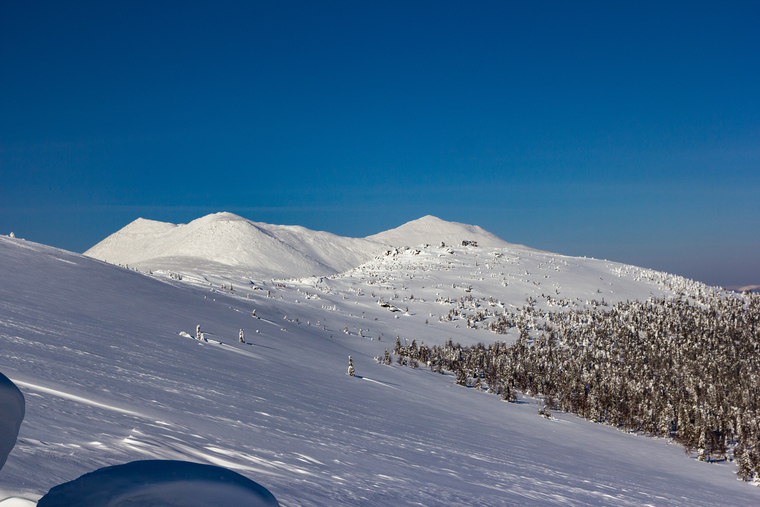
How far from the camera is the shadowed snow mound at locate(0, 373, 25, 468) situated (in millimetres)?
1576

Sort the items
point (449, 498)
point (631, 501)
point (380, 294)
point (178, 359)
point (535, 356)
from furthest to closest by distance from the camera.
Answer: point (380, 294) < point (535, 356) < point (178, 359) < point (631, 501) < point (449, 498)

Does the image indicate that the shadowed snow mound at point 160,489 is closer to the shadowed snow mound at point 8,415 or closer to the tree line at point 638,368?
the shadowed snow mound at point 8,415

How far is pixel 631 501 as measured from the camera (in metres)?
8.19

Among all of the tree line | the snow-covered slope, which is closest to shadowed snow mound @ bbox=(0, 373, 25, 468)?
the tree line

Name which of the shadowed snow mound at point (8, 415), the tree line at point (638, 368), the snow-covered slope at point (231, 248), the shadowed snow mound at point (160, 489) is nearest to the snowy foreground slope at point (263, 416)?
the shadowed snow mound at point (8, 415)

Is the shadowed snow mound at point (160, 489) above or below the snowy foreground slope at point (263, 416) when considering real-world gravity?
above

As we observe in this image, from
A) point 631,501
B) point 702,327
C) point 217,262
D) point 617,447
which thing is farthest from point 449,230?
point 631,501

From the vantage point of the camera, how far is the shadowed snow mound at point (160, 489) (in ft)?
4.54

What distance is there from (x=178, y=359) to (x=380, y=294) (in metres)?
36.8

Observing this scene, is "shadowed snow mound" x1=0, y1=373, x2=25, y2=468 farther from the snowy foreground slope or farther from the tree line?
the tree line

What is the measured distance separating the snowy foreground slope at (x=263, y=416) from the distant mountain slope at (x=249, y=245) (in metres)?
70.0

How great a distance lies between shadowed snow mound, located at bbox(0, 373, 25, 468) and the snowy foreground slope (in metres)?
0.76

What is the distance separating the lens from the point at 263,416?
23.9 feet

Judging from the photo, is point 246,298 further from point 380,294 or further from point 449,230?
point 449,230
